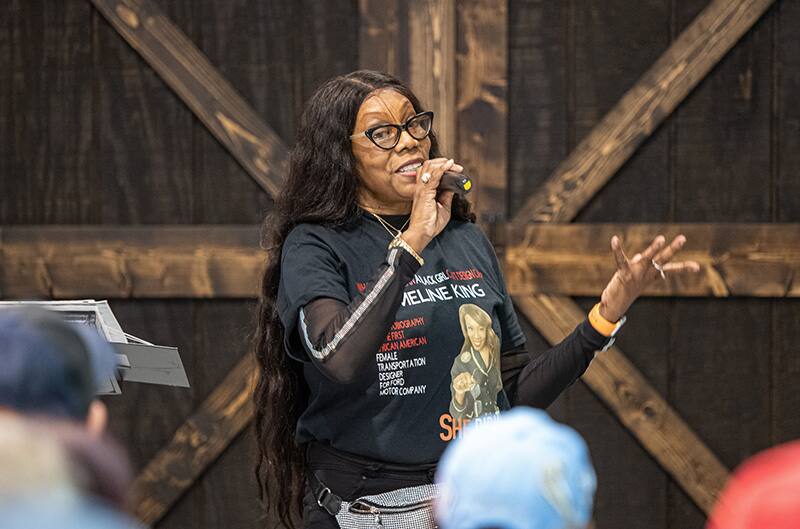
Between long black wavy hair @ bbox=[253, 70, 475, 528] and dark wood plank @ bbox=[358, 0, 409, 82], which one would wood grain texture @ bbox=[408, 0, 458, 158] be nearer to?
dark wood plank @ bbox=[358, 0, 409, 82]

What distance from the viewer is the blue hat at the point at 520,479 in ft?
3.75

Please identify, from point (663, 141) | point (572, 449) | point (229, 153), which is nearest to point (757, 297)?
point (663, 141)

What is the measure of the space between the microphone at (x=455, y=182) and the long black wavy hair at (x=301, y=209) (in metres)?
0.17

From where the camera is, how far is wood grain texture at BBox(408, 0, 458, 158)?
13.2 ft

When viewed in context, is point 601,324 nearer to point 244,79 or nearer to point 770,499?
point 770,499

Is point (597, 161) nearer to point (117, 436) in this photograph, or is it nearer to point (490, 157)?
point (490, 157)

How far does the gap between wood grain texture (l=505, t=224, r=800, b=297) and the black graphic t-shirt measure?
1592 mm

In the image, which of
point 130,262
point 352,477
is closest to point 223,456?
point 130,262

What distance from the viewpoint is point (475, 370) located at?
92.7 inches

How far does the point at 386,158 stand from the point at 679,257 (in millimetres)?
1744

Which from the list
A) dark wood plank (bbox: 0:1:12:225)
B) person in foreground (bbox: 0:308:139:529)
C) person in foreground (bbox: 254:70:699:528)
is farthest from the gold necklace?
dark wood plank (bbox: 0:1:12:225)

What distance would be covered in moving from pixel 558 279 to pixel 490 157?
0.47 meters

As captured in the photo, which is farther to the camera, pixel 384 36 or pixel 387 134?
pixel 384 36

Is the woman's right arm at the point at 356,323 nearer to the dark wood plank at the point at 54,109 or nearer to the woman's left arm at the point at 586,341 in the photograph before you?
the woman's left arm at the point at 586,341
